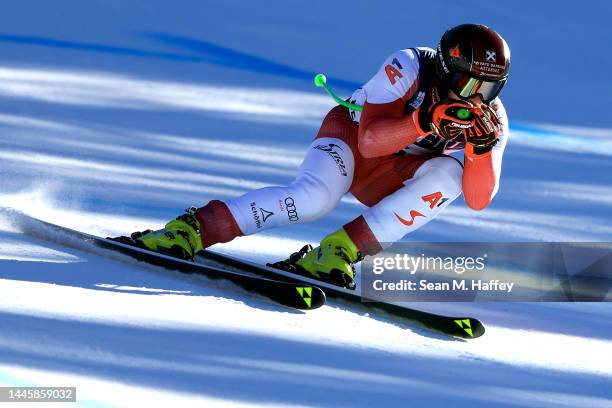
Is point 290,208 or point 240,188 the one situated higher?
point 240,188

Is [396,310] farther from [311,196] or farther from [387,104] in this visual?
[387,104]

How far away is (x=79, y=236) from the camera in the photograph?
4531mm

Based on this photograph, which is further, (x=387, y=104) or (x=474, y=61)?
(x=387, y=104)

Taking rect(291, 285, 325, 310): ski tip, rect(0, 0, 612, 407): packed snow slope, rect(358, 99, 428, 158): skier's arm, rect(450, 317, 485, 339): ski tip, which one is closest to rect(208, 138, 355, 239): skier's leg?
rect(358, 99, 428, 158): skier's arm

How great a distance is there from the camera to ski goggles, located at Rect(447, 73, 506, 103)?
14.0ft

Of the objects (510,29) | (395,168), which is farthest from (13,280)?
(510,29)

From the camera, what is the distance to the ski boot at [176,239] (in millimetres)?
4430

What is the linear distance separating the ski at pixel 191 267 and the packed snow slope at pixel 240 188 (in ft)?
0.17

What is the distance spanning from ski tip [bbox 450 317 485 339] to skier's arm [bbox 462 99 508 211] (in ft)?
1.55

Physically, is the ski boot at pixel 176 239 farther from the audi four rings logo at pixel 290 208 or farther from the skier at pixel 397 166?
the audi four rings logo at pixel 290 208

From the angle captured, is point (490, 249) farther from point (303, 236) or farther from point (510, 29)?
point (510, 29)

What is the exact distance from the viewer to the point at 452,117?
13.6 ft

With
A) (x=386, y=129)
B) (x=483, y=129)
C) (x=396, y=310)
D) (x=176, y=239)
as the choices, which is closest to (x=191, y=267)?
(x=176, y=239)

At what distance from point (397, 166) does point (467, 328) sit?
2.41 feet
